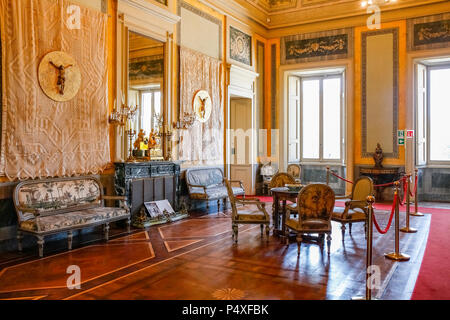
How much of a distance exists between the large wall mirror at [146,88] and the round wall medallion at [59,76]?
111cm

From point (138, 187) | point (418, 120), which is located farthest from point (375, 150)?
point (138, 187)

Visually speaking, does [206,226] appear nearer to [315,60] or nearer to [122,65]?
[122,65]

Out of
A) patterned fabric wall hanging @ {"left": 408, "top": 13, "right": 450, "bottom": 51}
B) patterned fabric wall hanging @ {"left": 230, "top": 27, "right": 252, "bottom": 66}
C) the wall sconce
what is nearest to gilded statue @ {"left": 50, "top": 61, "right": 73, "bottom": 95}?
the wall sconce

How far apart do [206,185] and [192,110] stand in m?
1.68

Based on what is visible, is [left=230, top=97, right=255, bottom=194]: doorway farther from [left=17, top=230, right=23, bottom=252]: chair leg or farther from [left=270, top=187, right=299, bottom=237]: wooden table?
[left=17, top=230, right=23, bottom=252]: chair leg

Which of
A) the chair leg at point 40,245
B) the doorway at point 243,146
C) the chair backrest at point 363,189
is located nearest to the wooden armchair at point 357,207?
the chair backrest at point 363,189

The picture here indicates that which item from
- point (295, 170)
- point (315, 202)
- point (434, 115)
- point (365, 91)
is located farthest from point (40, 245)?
point (434, 115)

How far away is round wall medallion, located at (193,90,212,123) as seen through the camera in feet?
27.4

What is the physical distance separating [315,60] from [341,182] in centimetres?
361

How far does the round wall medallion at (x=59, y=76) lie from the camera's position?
520cm

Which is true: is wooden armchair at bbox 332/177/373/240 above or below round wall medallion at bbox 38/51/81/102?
below

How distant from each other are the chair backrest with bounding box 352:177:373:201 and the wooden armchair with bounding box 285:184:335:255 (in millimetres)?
1236

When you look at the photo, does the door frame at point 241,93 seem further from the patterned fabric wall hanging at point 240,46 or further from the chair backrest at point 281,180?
the chair backrest at point 281,180
